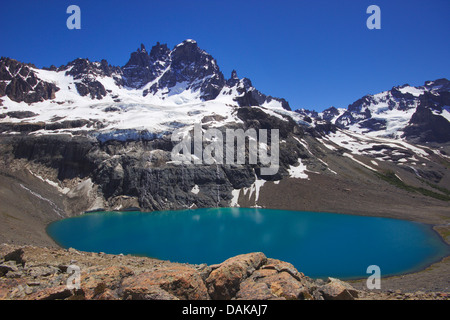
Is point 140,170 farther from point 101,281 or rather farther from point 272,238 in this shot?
point 101,281

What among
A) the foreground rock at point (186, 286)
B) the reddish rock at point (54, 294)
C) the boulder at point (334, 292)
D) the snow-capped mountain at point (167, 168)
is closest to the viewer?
the reddish rock at point (54, 294)

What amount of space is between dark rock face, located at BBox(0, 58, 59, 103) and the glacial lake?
445 ft

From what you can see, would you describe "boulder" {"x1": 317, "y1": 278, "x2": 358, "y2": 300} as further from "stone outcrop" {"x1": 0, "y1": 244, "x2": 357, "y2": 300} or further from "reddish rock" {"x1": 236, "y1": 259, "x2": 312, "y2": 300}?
"reddish rock" {"x1": 236, "y1": 259, "x2": 312, "y2": 300}

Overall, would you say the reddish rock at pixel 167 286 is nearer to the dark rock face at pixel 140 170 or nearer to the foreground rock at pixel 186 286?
the foreground rock at pixel 186 286

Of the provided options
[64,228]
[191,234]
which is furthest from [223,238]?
[64,228]

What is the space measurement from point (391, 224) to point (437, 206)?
3080 cm

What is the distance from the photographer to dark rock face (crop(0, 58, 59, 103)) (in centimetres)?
16425

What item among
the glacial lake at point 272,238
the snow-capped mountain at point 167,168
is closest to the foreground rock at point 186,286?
the glacial lake at point 272,238

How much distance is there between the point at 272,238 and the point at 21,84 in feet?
629

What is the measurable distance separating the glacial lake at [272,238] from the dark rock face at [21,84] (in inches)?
5342

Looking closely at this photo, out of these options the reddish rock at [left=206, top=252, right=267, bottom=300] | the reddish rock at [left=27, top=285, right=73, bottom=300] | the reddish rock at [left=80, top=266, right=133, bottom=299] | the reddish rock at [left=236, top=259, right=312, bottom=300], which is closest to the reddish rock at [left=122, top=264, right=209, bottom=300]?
the reddish rock at [left=206, top=252, right=267, bottom=300]

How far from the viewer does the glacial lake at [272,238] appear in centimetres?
4031

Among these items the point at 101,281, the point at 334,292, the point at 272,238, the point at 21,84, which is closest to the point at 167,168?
the point at 272,238
